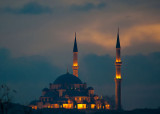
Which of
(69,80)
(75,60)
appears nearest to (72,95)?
(69,80)

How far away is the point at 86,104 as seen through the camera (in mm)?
122312

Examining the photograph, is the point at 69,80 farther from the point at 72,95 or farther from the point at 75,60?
the point at 72,95

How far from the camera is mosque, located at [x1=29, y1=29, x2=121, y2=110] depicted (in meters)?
121

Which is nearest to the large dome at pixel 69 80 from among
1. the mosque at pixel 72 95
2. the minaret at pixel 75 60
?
the mosque at pixel 72 95

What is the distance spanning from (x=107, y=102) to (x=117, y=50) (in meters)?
13.7

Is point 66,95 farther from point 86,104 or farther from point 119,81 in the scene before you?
point 119,81

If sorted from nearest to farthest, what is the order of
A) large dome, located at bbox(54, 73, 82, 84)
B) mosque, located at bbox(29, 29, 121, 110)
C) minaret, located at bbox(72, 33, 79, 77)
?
mosque, located at bbox(29, 29, 121, 110) < large dome, located at bbox(54, 73, 82, 84) < minaret, located at bbox(72, 33, 79, 77)

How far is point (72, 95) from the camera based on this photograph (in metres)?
123

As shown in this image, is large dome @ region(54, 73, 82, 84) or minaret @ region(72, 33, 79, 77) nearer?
large dome @ region(54, 73, 82, 84)

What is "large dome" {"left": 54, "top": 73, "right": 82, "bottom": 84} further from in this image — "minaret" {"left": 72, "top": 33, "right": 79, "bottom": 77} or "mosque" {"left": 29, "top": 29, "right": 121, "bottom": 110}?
"minaret" {"left": 72, "top": 33, "right": 79, "bottom": 77}

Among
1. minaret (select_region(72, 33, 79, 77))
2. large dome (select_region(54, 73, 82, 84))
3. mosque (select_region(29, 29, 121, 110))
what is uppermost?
minaret (select_region(72, 33, 79, 77))

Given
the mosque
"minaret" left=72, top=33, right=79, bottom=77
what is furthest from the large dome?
"minaret" left=72, top=33, right=79, bottom=77

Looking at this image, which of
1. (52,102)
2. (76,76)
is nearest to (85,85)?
(76,76)

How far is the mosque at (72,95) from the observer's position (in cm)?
12143
